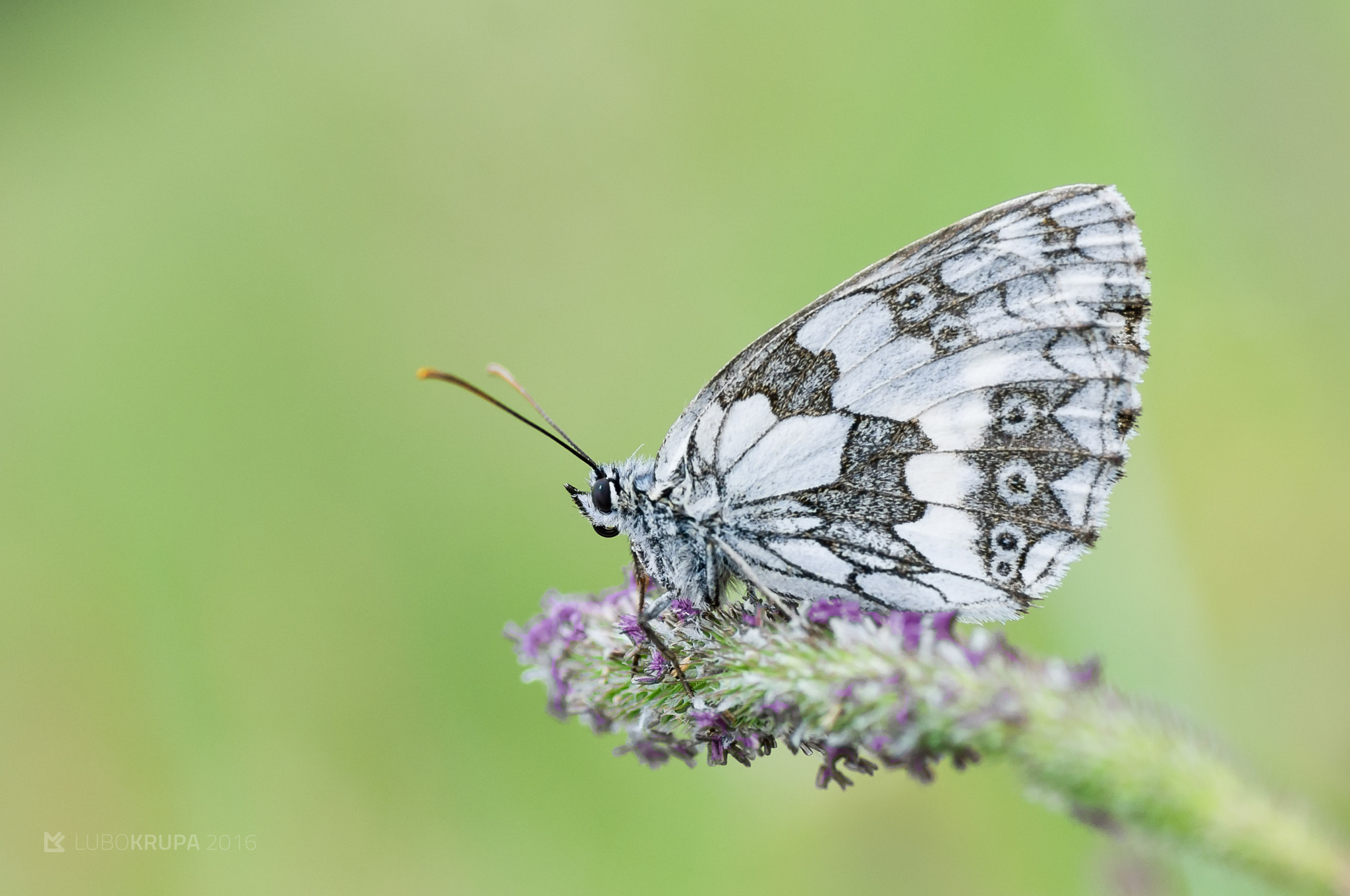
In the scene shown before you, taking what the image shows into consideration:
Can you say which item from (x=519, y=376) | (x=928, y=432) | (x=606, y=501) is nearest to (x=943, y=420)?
(x=928, y=432)

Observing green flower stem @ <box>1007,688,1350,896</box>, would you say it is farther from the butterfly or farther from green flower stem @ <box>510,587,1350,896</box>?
the butterfly

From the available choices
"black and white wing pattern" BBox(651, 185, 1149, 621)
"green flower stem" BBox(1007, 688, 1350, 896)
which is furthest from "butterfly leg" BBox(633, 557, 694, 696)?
"green flower stem" BBox(1007, 688, 1350, 896)

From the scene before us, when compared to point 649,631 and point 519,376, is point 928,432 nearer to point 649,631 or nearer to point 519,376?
point 649,631

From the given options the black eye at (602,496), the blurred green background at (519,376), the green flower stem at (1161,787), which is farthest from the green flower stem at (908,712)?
the blurred green background at (519,376)

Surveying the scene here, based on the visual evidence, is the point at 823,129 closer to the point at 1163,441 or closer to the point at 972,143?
the point at 972,143

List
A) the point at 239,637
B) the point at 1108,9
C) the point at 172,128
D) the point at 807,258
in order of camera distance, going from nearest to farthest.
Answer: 1. the point at 1108,9
2. the point at 239,637
3. the point at 807,258
4. the point at 172,128

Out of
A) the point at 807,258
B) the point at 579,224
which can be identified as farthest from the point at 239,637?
the point at 807,258
